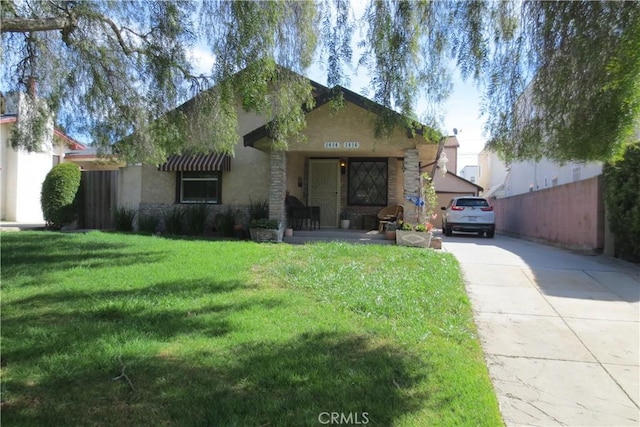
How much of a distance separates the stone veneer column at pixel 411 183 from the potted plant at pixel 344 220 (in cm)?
320

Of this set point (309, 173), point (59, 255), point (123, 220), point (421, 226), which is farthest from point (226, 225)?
point (421, 226)

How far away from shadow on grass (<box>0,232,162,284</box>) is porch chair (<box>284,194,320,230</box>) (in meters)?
5.11

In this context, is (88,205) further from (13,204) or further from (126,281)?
(126,281)

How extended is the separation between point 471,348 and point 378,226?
35.7 feet

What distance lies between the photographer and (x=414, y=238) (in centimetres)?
1180

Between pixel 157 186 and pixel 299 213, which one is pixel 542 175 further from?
pixel 157 186

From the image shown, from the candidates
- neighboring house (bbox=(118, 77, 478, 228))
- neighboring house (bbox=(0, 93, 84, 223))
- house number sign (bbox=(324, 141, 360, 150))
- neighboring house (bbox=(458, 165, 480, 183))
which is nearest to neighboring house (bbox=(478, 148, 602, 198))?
neighboring house (bbox=(118, 77, 478, 228))

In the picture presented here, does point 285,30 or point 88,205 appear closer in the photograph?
point 285,30

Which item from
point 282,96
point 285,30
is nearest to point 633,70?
point 285,30

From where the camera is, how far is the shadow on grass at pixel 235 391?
114 inches

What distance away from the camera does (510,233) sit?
21094mm

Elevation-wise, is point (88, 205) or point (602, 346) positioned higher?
point (88, 205)

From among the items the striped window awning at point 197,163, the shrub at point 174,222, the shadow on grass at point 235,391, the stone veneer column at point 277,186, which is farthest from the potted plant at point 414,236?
the shadow on grass at point 235,391

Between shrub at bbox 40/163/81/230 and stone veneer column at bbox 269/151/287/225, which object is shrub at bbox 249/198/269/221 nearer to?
stone veneer column at bbox 269/151/287/225
